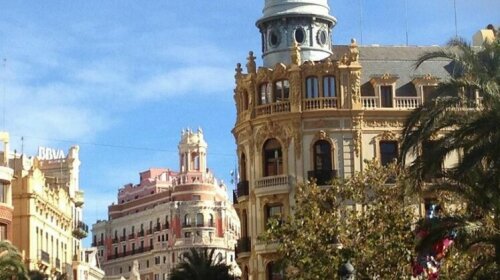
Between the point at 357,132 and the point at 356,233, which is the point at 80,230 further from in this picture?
the point at 356,233

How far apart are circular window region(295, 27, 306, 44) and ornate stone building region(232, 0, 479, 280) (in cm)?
103

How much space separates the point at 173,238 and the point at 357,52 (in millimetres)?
99095

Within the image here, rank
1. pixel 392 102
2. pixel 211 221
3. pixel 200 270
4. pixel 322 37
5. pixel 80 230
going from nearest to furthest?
1. pixel 392 102
2. pixel 322 37
3. pixel 200 270
4. pixel 80 230
5. pixel 211 221

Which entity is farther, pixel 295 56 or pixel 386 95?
pixel 386 95

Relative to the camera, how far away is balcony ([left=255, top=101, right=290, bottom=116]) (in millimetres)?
79062

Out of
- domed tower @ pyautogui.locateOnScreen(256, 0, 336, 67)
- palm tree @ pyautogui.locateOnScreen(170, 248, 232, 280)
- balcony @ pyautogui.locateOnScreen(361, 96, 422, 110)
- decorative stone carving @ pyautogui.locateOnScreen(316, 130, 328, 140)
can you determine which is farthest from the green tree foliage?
palm tree @ pyautogui.locateOnScreen(170, 248, 232, 280)

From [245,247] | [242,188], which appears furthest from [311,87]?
[245,247]

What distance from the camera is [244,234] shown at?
8244 centimetres

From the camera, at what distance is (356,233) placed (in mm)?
54250

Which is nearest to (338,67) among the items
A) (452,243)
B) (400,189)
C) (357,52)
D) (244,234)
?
(357,52)

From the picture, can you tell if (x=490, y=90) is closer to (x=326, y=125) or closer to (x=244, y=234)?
(x=326, y=125)

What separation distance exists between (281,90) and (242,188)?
6447 millimetres

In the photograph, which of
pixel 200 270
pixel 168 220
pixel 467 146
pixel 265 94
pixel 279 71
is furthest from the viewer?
pixel 168 220

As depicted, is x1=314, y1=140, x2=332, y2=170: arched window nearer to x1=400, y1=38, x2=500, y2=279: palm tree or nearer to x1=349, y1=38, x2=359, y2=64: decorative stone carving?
x1=349, y1=38, x2=359, y2=64: decorative stone carving
